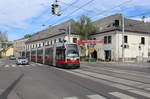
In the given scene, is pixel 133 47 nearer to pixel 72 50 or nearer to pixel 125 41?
pixel 125 41

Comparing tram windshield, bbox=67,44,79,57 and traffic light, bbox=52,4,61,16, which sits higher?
traffic light, bbox=52,4,61,16

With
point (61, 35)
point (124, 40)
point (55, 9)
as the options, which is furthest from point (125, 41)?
point (55, 9)

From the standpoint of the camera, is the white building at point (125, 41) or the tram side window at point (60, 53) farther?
the white building at point (125, 41)

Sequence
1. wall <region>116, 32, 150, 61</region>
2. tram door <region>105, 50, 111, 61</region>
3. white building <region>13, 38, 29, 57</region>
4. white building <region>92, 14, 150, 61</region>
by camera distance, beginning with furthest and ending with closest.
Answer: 1. white building <region>13, 38, 29, 57</region>
2. tram door <region>105, 50, 111, 61</region>
3. wall <region>116, 32, 150, 61</region>
4. white building <region>92, 14, 150, 61</region>

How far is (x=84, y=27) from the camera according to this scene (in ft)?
185

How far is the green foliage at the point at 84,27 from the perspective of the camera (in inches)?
2192

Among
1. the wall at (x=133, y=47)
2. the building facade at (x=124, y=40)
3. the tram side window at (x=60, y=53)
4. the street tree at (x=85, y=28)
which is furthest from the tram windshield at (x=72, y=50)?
the street tree at (x=85, y=28)

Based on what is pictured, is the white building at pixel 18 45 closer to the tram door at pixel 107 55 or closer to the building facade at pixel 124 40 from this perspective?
the building facade at pixel 124 40

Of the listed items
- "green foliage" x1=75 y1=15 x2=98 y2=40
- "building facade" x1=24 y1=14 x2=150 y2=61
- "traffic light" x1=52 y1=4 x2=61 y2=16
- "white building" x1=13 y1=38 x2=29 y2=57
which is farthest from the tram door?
"white building" x1=13 y1=38 x2=29 y2=57

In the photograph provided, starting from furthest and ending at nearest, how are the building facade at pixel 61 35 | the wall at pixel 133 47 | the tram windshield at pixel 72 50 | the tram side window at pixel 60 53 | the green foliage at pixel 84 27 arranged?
the building facade at pixel 61 35, the green foliage at pixel 84 27, the wall at pixel 133 47, the tram side window at pixel 60 53, the tram windshield at pixel 72 50

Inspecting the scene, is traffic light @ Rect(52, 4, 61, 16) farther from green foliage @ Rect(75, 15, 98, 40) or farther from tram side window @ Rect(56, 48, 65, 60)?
green foliage @ Rect(75, 15, 98, 40)

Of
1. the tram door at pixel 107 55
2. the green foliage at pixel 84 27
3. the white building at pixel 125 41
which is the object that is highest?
the green foliage at pixel 84 27

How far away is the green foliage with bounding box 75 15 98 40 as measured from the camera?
5569 centimetres

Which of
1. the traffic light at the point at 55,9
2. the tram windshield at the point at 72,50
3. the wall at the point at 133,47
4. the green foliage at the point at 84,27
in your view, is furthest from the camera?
the green foliage at the point at 84,27
